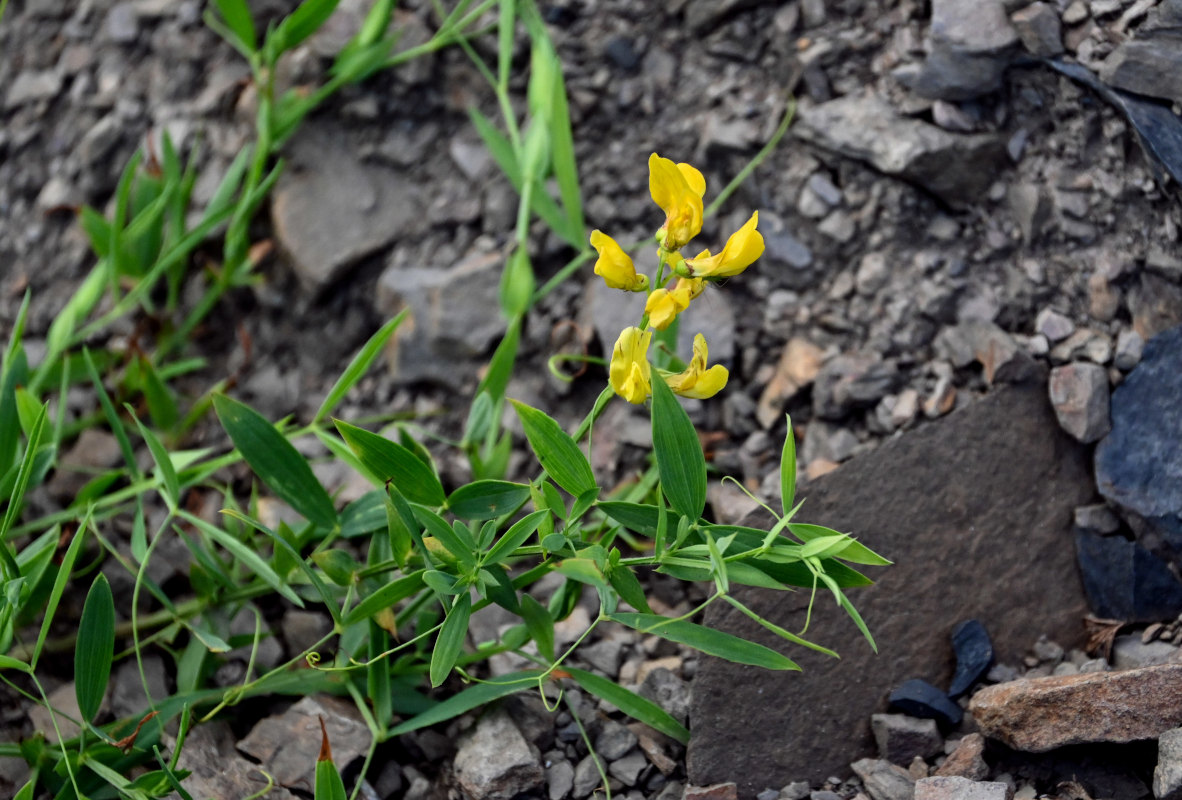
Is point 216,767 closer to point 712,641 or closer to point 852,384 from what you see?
point 712,641

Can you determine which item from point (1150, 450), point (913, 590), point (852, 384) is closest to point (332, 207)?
point (852, 384)

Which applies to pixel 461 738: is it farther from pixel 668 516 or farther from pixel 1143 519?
pixel 1143 519

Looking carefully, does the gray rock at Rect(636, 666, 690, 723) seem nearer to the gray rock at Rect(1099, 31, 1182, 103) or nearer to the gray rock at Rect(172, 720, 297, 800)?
the gray rock at Rect(172, 720, 297, 800)

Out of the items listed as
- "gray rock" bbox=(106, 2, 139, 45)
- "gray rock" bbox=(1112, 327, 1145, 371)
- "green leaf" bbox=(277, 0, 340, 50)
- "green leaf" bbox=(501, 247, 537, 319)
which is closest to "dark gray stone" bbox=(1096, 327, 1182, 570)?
"gray rock" bbox=(1112, 327, 1145, 371)

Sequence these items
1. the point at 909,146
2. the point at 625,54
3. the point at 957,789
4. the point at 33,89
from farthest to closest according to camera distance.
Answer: the point at 33,89 < the point at 625,54 < the point at 909,146 < the point at 957,789

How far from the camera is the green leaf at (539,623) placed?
1.54 metres

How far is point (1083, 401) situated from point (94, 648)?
168 centimetres

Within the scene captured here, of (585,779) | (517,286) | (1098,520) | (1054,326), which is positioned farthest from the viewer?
(517,286)

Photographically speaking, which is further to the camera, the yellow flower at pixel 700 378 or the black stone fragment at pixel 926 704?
the black stone fragment at pixel 926 704

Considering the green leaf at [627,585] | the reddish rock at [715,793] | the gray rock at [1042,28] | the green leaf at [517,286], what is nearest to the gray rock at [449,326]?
the green leaf at [517,286]

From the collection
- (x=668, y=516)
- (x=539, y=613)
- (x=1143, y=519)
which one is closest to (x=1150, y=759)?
(x=1143, y=519)

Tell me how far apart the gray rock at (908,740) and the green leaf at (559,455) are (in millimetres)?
644

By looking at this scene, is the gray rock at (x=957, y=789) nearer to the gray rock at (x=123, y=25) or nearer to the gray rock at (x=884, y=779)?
the gray rock at (x=884, y=779)

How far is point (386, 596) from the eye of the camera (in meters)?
1.48
